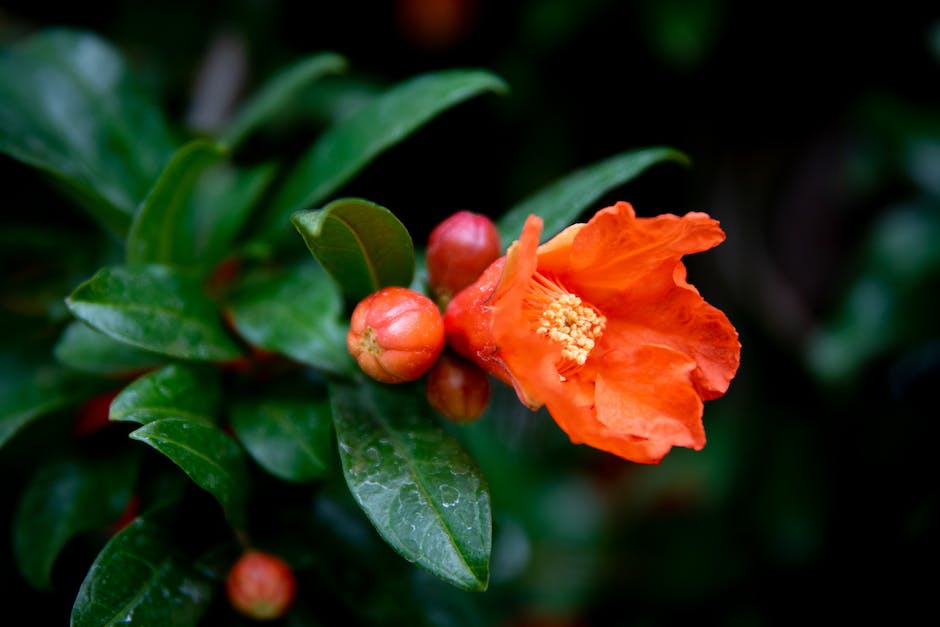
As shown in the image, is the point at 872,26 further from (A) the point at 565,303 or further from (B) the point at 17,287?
(B) the point at 17,287

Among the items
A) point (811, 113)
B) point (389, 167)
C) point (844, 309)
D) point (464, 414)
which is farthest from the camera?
point (811, 113)

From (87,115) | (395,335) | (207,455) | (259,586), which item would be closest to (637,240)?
(395,335)

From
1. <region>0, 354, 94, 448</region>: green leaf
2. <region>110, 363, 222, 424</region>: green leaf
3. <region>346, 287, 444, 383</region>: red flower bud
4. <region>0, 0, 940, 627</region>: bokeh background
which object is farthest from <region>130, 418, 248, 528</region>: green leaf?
<region>0, 0, 940, 627</region>: bokeh background

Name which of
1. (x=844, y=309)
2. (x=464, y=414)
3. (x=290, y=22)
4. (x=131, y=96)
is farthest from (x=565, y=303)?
(x=290, y=22)

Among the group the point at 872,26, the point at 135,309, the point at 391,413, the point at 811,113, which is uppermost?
the point at 135,309

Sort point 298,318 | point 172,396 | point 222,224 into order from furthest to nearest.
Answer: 1. point 222,224
2. point 298,318
3. point 172,396

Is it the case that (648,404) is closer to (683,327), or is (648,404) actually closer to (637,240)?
(683,327)
